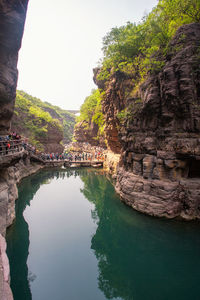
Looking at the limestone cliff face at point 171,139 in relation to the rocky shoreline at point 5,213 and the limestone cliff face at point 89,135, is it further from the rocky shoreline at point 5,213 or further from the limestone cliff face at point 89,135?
the limestone cliff face at point 89,135

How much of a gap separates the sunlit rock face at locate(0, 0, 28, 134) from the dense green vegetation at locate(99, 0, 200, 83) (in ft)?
30.2

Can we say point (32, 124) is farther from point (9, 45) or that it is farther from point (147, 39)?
point (147, 39)

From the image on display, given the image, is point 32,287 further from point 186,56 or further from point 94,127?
point 94,127

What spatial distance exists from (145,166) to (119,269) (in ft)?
22.1

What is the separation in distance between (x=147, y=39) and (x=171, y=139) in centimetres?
1162

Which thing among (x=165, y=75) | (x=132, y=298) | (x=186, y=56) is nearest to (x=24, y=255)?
(x=132, y=298)

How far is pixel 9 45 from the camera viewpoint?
1050cm

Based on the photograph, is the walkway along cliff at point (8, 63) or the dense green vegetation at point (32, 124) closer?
the walkway along cliff at point (8, 63)

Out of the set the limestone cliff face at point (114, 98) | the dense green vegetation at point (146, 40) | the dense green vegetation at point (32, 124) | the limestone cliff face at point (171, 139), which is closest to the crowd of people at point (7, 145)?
the limestone cliff face at point (171, 139)

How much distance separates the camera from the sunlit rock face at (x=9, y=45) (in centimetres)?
966

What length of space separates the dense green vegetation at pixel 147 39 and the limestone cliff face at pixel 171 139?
1.51 metres

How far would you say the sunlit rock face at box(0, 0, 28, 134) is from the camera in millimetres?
9664

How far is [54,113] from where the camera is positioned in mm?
75250

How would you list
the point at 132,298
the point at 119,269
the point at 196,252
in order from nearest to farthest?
the point at 132,298, the point at 119,269, the point at 196,252
